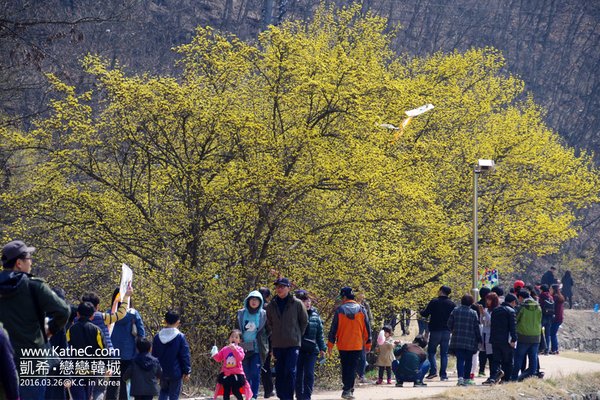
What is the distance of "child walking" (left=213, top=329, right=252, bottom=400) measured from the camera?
13.7 metres

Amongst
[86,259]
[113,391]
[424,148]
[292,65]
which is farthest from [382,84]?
[113,391]

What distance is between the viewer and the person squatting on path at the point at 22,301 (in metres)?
8.12

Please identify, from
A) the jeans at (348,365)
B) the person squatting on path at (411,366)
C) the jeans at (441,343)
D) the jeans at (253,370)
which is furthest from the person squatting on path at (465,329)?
the jeans at (253,370)

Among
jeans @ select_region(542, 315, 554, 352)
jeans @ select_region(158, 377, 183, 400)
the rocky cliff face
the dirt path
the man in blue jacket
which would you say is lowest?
the dirt path

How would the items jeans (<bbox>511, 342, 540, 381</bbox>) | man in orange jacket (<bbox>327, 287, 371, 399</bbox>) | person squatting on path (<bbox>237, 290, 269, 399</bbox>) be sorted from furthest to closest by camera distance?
jeans (<bbox>511, 342, 540, 381</bbox>)
man in orange jacket (<bbox>327, 287, 371, 399</bbox>)
person squatting on path (<bbox>237, 290, 269, 399</bbox>)

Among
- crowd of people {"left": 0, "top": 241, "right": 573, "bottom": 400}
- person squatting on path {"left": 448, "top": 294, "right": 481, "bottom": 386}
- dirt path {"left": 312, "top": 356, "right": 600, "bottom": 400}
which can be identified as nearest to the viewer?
crowd of people {"left": 0, "top": 241, "right": 573, "bottom": 400}

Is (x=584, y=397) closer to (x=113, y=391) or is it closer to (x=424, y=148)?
(x=424, y=148)

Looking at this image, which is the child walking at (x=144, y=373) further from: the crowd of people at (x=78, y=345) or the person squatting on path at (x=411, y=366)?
the person squatting on path at (x=411, y=366)

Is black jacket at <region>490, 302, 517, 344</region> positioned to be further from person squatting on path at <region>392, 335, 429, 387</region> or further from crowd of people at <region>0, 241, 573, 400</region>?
person squatting on path at <region>392, 335, 429, 387</region>

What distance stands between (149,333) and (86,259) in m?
2.24

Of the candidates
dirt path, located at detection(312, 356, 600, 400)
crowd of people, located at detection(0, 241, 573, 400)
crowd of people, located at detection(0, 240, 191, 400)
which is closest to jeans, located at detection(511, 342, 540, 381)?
crowd of people, located at detection(0, 241, 573, 400)

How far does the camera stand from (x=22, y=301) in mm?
8188

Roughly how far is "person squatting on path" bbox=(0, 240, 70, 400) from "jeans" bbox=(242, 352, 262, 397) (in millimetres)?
6448

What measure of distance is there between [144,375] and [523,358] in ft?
30.8
